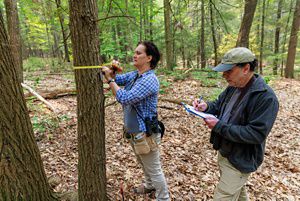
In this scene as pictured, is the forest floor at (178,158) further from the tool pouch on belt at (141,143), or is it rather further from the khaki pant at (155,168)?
the tool pouch on belt at (141,143)

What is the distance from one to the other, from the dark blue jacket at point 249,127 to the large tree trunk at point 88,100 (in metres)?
1.38

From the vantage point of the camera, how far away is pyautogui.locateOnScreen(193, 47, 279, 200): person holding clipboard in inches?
71.7

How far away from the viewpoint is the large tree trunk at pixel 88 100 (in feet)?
6.34

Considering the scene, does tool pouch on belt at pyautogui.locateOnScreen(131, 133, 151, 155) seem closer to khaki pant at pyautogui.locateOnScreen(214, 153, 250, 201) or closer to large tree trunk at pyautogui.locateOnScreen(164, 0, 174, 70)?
khaki pant at pyautogui.locateOnScreen(214, 153, 250, 201)

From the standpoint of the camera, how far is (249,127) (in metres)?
1.84

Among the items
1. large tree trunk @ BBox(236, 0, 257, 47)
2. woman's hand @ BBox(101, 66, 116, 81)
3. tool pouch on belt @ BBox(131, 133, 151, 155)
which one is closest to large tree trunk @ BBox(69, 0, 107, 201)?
woman's hand @ BBox(101, 66, 116, 81)

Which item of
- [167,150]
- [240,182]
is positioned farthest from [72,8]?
[167,150]

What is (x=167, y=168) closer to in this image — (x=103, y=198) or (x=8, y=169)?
(x=103, y=198)

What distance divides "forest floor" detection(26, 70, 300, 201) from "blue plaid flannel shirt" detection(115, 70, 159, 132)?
1.58 metres

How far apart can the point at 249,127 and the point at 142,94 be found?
121 centimetres

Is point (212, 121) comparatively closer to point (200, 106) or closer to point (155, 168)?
point (200, 106)

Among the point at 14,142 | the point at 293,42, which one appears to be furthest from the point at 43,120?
the point at 293,42

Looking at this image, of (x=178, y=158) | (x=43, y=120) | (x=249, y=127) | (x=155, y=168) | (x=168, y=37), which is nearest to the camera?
(x=249, y=127)

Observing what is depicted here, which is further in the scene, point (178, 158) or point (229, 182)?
point (178, 158)
